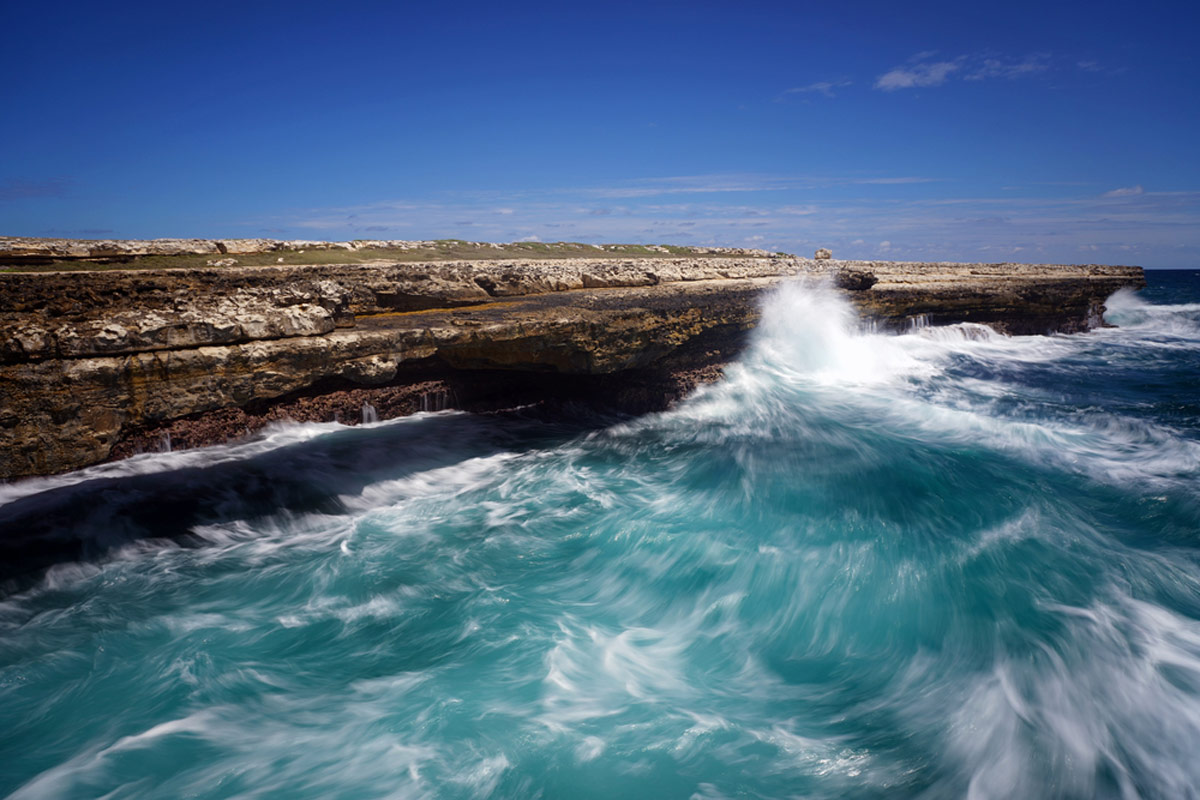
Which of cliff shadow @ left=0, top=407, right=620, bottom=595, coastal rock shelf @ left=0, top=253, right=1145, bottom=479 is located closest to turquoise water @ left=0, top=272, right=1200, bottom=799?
cliff shadow @ left=0, top=407, right=620, bottom=595

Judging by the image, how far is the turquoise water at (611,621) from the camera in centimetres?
354

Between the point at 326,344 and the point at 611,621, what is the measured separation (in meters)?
4.10

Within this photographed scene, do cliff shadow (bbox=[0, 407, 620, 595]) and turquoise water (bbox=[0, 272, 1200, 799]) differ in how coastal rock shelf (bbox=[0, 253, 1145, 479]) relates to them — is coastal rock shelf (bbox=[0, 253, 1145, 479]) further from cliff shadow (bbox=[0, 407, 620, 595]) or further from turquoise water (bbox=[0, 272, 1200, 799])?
turquoise water (bbox=[0, 272, 1200, 799])

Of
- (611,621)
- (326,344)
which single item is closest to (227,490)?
(326,344)

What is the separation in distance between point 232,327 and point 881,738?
21.1ft

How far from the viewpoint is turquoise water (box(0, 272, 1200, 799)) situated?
3.54m

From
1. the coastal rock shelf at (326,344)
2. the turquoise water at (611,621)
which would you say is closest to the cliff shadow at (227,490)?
the turquoise water at (611,621)

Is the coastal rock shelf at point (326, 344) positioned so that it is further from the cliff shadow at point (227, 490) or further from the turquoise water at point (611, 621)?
the turquoise water at point (611, 621)

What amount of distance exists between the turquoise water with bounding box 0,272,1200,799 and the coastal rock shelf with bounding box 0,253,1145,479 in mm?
1288

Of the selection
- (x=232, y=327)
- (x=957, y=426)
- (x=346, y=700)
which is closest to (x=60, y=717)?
(x=346, y=700)

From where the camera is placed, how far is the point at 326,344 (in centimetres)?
614

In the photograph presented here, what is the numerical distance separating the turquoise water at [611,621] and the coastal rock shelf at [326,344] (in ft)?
4.23

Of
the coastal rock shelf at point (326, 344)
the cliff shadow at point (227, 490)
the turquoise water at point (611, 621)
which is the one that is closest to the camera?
the turquoise water at point (611, 621)

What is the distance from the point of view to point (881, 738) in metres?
3.68
